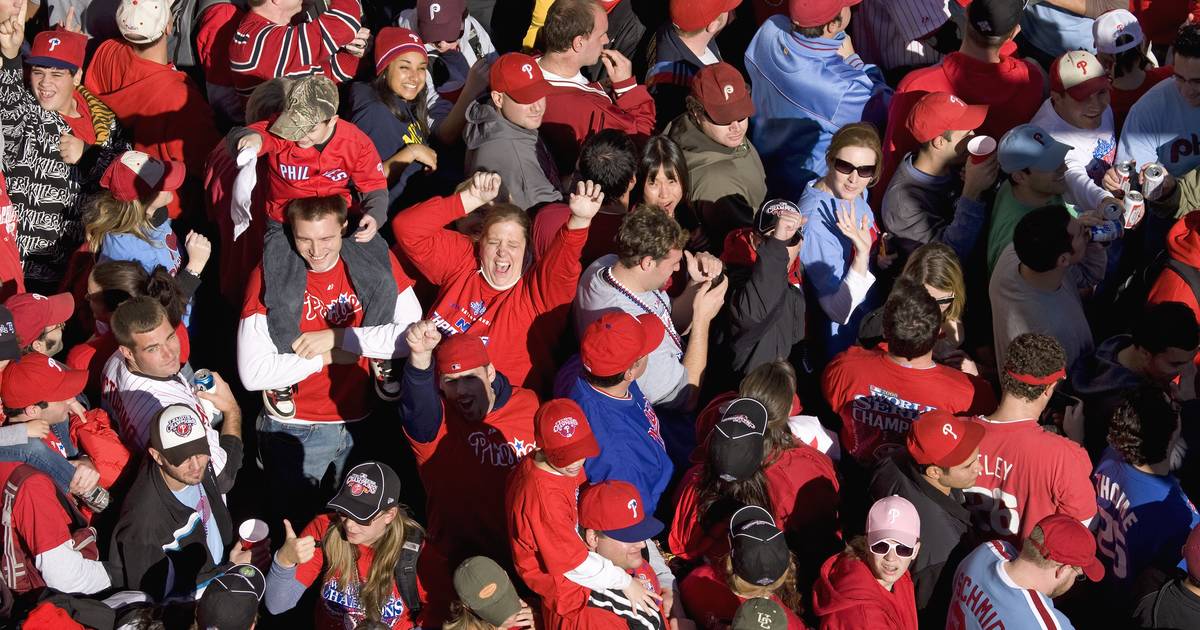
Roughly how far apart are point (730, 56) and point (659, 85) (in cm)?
122

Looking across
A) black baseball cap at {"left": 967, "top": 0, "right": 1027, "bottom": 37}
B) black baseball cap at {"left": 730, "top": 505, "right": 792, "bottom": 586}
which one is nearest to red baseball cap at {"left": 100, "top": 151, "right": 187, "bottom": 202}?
black baseball cap at {"left": 730, "top": 505, "right": 792, "bottom": 586}

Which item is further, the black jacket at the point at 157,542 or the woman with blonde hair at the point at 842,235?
the woman with blonde hair at the point at 842,235

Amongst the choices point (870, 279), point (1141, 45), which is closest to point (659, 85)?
point (870, 279)

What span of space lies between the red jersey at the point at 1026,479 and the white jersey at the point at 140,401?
334cm

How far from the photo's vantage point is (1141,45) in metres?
7.46

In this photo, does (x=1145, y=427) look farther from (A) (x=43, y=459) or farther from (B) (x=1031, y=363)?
(A) (x=43, y=459)

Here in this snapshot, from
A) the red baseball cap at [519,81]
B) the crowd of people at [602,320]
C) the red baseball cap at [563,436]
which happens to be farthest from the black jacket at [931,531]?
the red baseball cap at [519,81]

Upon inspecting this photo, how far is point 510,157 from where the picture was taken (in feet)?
22.2

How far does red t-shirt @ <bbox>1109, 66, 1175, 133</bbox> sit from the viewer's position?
24.2ft

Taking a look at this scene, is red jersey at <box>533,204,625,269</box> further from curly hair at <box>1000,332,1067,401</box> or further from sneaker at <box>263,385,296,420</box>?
curly hair at <box>1000,332,1067,401</box>

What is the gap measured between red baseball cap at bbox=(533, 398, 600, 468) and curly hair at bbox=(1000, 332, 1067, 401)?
1.75 meters

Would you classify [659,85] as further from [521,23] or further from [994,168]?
[994,168]

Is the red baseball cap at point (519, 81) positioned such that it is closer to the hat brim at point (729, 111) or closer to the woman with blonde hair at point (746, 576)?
the hat brim at point (729, 111)

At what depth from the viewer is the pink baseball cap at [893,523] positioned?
4.77m
